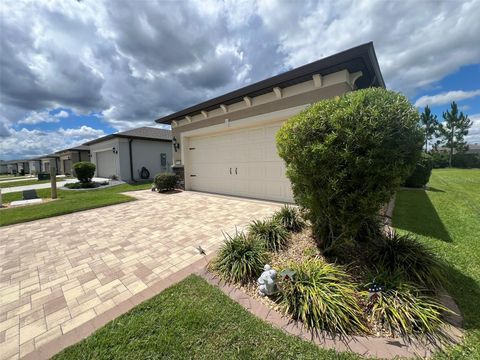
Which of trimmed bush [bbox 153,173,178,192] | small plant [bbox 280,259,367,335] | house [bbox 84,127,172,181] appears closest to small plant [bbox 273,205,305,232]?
small plant [bbox 280,259,367,335]

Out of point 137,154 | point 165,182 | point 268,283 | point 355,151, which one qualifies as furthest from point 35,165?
point 355,151

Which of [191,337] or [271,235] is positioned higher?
[271,235]

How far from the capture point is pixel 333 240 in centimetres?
288

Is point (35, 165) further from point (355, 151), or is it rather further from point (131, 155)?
point (355, 151)

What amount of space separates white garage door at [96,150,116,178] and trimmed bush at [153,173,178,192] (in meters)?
9.35

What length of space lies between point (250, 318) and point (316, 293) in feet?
2.45

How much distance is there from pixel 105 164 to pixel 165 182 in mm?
11878

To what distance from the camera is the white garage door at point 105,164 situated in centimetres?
1675

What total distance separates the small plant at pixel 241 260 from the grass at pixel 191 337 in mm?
460

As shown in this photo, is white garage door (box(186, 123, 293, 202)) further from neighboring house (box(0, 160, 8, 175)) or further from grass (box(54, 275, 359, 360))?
neighboring house (box(0, 160, 8, 175))

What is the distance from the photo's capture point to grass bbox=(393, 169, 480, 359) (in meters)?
1.89

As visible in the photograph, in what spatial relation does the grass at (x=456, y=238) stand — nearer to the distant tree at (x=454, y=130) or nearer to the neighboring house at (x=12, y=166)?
the distant tree at (x=454, y=130)

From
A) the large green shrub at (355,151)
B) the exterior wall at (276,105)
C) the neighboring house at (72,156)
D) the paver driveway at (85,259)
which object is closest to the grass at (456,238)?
the large green shrub at (355,151)

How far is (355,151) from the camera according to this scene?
2.30 meters
